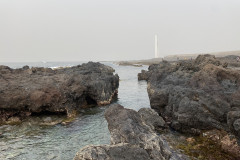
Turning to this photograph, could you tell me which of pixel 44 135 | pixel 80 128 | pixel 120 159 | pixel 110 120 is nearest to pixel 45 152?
pixel 44 135

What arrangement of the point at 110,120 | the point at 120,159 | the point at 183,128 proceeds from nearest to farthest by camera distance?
the point at 120,159 < the point at 110,120 < the point at 183,128

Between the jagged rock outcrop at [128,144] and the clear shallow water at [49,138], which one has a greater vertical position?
the jagged rock outcrop at [128,144]

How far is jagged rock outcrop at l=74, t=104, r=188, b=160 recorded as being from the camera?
32.8 feet

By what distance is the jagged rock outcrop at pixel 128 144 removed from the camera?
10.0 metres

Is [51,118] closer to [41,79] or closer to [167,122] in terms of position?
[41,79]

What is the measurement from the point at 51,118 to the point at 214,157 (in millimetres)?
21975

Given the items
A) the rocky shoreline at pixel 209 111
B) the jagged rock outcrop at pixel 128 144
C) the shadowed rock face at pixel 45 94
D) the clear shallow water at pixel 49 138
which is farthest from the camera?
the shadowed rock face at pixel 45 94

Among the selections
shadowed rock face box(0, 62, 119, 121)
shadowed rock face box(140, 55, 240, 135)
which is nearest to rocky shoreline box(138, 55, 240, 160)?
shadowed rock face box(140, 55, 240, 135)

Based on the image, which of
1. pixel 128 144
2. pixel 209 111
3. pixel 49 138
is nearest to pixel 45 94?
pixel 49 138

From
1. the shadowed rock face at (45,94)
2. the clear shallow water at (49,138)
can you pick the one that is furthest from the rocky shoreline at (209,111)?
the shadowed rock face at (45,94)

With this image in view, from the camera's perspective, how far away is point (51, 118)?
2897cm

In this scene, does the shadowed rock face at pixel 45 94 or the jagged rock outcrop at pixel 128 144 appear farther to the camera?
the shadowed rock face at pixel 45 94

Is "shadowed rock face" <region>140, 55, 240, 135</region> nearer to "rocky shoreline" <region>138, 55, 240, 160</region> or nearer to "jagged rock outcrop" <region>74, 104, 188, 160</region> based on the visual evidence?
"rocky shoreline" <region>138, 55, 240, 160</region>

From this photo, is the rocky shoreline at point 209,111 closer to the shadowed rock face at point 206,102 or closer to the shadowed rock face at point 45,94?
the shadowed rock face at point 206,102
